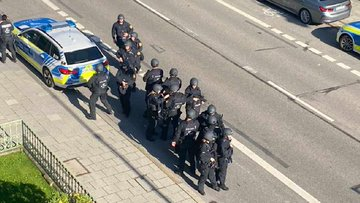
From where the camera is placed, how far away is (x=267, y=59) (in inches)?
900

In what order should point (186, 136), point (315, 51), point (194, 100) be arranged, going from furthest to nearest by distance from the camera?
1. point (315, 51)
2. point (194, 100)
3. point (186, 136)

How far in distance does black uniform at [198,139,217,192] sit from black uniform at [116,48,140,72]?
440 cm

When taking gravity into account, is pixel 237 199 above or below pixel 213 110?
below

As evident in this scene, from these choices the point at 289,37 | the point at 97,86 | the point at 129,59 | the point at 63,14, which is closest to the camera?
the point at 97,86

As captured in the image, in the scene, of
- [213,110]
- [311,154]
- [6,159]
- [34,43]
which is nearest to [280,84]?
[311,154]

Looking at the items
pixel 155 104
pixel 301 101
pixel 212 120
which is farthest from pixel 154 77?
pixel 301 101

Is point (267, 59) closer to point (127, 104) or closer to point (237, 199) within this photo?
point (127, 104)

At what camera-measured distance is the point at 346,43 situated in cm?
2391

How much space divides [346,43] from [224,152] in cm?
1037

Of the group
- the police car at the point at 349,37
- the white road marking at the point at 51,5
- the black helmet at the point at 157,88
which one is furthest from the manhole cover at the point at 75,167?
the police car at the point at 349,37

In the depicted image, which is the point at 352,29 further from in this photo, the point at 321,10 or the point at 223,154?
the point at 223,154

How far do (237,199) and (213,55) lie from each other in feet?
26.2

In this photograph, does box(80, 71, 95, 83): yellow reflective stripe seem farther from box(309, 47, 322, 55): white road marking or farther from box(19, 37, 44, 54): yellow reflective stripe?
box(309, 47, 322, 55): white road marking

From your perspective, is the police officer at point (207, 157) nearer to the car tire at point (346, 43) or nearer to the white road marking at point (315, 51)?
the white road marking at point (315, 51)
